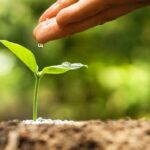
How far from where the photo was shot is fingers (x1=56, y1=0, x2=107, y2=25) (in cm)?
142

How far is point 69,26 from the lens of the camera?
1.48 m

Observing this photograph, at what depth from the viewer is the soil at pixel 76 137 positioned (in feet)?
2.42

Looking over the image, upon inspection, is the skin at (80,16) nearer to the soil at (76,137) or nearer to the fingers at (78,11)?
the fingers at (78,11)

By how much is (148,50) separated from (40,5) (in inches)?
29.7

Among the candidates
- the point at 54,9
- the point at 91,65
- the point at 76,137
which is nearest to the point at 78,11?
the point at 54,9

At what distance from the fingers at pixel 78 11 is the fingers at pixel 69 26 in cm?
3

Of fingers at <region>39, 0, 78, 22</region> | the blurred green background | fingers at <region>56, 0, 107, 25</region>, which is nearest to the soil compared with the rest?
fingers at <region>56, 0, 107, 25</region>

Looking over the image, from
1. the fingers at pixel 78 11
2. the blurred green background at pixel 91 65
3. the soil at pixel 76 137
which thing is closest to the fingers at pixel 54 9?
the fingers at pixel 78 11

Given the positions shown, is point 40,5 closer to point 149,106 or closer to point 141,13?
point 141,13

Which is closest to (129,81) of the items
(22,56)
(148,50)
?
(148,50)

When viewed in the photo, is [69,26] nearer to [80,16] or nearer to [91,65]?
[80,16]

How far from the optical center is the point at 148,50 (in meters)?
3.77

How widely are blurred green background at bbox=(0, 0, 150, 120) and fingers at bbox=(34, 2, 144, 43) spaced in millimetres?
1901

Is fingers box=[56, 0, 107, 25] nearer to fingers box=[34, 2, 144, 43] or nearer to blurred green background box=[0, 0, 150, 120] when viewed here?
fingers box=[34, 2, 144, 43]
